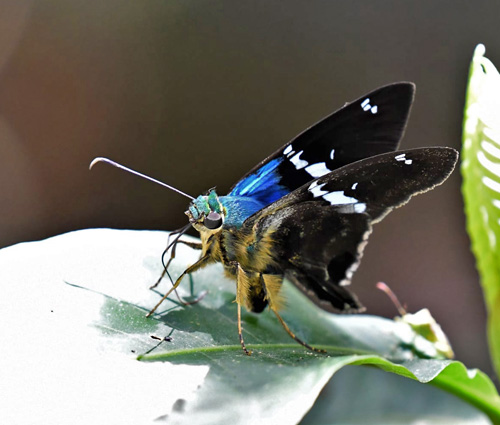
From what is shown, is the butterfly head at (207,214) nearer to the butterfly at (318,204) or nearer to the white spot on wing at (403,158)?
the butterfly at (318,204)

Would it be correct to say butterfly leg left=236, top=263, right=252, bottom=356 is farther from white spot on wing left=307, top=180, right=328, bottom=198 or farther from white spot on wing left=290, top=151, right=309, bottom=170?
white spot on wing left=290, top=151, right=309, bottom=170

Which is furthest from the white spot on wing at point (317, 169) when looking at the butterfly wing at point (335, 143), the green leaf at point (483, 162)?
the green leaf at point (483, 162)

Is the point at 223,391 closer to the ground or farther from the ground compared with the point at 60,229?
farther from the ground

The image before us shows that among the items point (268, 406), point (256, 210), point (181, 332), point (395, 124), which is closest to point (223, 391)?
point (268, 406)

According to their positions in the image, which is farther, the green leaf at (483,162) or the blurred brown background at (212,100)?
the blurred brown background at (212,100)

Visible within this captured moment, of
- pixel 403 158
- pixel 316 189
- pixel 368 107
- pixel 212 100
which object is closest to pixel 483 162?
pixel 403 158

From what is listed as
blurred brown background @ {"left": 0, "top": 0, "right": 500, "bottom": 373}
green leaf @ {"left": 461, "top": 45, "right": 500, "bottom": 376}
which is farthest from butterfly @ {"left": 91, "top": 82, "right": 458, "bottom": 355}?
blurred brown background @ {"left": 0, "top": 0, "right": 500, "bottom": 373}

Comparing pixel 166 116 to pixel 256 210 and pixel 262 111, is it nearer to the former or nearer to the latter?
pixel 262 111
